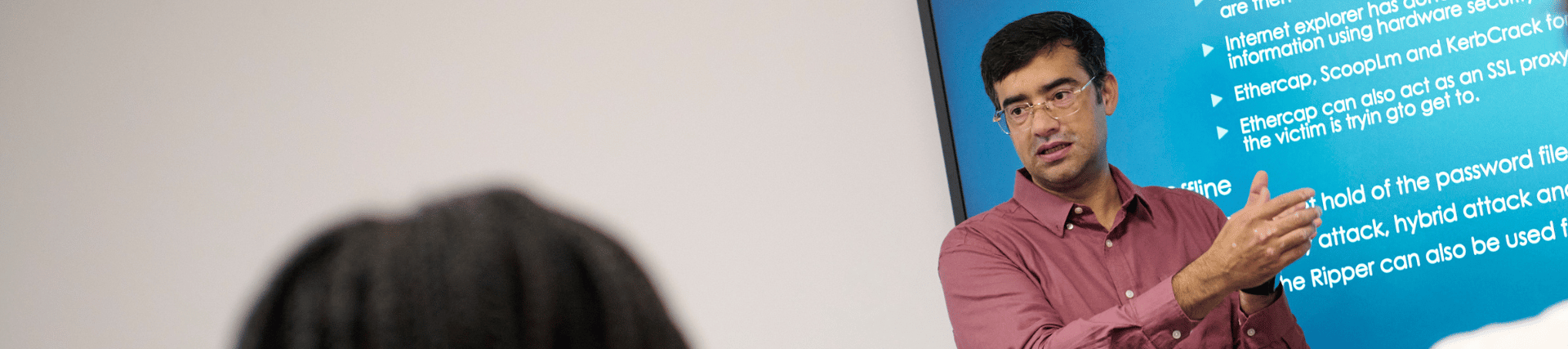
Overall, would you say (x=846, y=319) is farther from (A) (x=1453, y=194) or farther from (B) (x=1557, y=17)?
(B) (x=1557, y=17)

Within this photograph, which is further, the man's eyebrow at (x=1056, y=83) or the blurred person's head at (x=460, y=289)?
the man's eyebrow at (x=1056, y=83)

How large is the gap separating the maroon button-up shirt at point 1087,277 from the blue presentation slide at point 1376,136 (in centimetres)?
18

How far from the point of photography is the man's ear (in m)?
1.74

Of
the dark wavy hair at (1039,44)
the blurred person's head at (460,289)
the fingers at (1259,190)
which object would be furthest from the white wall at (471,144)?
the blurred person's head at (460,289)

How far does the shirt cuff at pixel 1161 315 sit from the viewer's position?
1229 mm

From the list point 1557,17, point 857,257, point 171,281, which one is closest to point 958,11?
point 857,257

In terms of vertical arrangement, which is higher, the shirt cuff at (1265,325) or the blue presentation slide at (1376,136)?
the blue presentation slide at (1376,136)

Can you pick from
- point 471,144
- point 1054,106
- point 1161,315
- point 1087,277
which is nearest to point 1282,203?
point 1161,315

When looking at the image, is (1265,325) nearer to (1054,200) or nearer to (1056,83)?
(1054,200)

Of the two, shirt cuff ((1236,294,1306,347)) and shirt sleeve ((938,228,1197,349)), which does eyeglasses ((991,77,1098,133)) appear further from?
shirt cuff ((1236,294,1306,347))

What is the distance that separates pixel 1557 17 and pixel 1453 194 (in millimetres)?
405

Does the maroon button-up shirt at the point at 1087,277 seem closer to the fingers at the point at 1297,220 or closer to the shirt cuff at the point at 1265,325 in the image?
the shirt cuff at the point at 1265,325

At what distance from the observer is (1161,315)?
4.03 ft

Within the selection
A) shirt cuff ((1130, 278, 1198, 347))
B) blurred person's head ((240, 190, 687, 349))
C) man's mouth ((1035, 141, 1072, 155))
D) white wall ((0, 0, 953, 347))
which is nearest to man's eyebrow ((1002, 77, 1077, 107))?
man's mouth ((1035, 141, 1072, 155))
